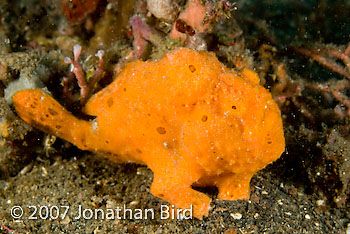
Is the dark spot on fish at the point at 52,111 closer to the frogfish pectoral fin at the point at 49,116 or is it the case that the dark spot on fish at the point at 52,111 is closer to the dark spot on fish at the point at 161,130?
the frogfish pectoral fin at the point at 49,116

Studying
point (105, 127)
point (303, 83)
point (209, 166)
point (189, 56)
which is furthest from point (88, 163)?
point (303, 83)

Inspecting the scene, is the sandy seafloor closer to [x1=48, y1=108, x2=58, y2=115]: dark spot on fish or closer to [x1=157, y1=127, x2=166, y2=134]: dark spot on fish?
[x1=48, y1=108, x2=58, y2=115]: dark spot on fish

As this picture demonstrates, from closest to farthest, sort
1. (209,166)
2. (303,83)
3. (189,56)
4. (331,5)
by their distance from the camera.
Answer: (189,56) < (209,166) < (303,83) < (331,5)

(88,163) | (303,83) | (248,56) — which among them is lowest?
(88,163)

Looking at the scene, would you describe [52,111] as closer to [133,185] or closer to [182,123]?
[133,185]

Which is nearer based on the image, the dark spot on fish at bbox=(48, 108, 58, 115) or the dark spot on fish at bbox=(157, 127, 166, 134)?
the dark spot on fish at bbox=(157, 127, 166, 134)

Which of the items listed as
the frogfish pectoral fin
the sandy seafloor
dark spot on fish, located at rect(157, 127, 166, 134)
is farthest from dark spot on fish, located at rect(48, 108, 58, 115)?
dark spot on fish, located at rect(157, 127, 166, 134)

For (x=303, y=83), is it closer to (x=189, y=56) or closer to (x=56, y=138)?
(x=189, y=56)
